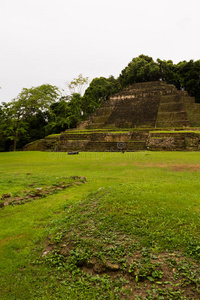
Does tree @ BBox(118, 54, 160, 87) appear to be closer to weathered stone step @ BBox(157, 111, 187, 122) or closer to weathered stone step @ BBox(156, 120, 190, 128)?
weathered stone step @ BBox(157, 111, 187, 122)

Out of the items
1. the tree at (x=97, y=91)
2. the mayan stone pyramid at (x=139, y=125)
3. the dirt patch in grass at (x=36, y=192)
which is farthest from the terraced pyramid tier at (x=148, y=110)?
the dirt patch in grass at (x=36, y=192)

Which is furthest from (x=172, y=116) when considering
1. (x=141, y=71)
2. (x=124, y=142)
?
(x=141, y=71)

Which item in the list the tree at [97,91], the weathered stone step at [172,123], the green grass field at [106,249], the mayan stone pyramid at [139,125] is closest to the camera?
the green grass field at [106,249]

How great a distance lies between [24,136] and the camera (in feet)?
86.7

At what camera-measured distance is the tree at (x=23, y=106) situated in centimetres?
2401

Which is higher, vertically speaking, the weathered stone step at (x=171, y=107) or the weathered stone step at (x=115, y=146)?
the weathered stone step at (x=171, y=107)

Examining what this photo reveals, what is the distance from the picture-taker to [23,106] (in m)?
25.5

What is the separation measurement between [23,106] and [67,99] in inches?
398

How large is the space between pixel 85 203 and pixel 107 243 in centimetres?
157

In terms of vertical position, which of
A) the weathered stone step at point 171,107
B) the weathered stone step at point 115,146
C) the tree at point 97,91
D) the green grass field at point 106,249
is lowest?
the green grass field at point 106,249

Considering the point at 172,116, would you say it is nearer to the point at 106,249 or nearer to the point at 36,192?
the point at 36,192

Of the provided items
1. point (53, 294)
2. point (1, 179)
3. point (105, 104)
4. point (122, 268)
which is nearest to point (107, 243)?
point (122, 268)

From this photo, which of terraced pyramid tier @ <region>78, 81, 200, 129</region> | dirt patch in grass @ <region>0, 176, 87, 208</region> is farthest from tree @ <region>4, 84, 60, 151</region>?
dirt patch in grass @ <region>0, 176, 87, 208</region>

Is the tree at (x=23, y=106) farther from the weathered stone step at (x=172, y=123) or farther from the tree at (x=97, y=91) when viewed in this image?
the weathered stone step at (x=172, y=123)
